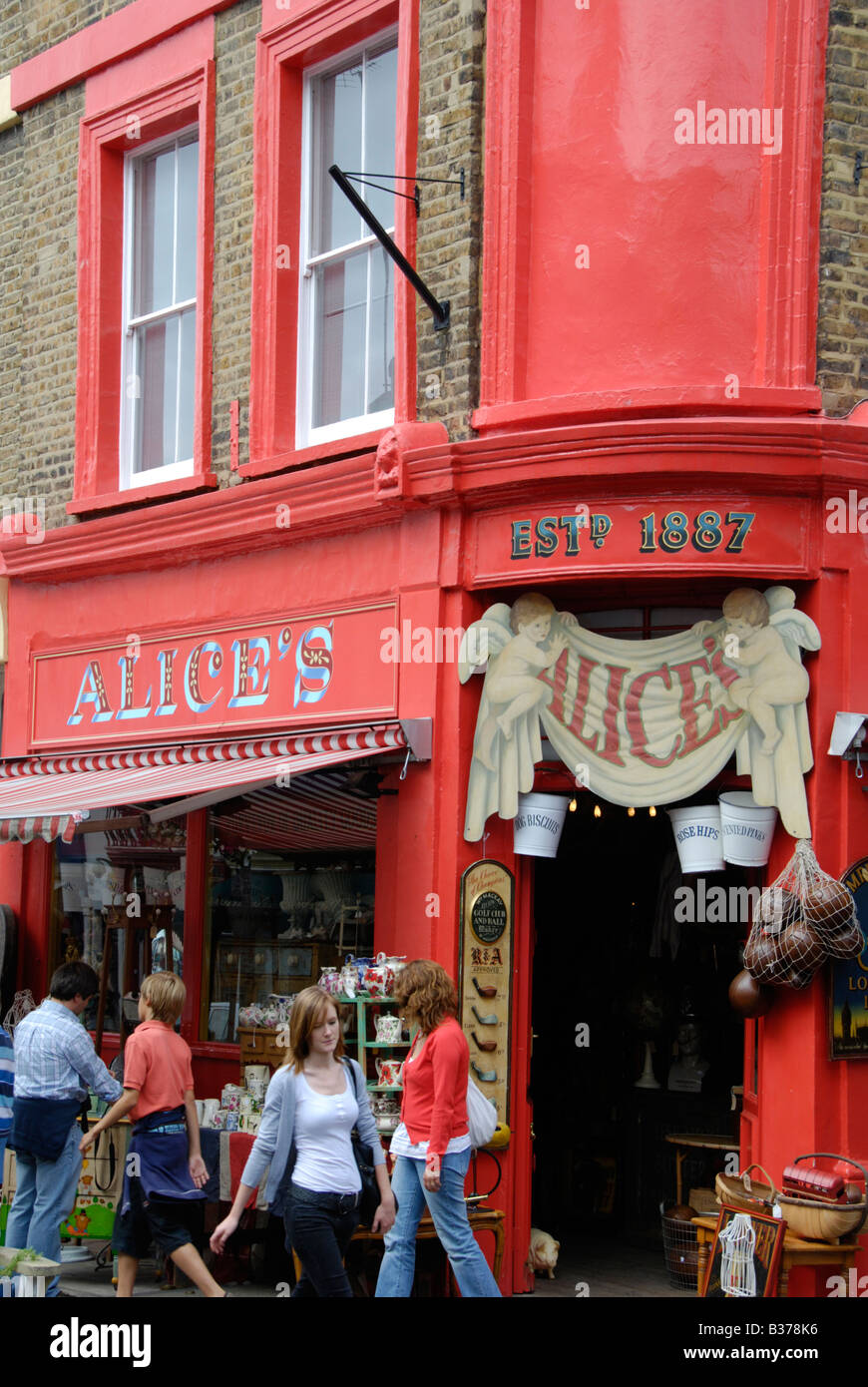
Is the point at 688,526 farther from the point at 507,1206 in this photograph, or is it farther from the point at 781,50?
the point at 507,1206

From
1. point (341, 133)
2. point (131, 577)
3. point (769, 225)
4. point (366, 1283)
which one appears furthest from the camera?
point (131, 577)

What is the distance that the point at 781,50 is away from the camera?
32.0 ft

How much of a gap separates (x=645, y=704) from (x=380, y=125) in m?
4.34

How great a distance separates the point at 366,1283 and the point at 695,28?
6938mm

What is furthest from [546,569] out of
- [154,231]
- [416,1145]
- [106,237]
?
[106,237]

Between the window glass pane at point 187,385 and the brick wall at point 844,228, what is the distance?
16.4 ft

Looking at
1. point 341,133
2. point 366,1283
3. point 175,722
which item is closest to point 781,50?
point 341,133

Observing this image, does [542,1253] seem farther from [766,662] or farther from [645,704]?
[766,662]

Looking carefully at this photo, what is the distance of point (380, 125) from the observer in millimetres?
11414

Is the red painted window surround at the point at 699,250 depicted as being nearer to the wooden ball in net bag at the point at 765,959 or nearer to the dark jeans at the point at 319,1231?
the wooden ball in net bag at the point at 765,959

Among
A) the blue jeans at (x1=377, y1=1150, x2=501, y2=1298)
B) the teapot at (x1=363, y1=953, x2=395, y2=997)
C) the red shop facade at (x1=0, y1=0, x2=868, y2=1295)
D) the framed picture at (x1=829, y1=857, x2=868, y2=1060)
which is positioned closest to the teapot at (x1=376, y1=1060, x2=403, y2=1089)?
the teapot at (x1=363, y1=953, x2=395, y2=997)

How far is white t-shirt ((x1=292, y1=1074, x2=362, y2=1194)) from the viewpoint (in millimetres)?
7359

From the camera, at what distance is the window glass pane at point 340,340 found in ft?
37.9

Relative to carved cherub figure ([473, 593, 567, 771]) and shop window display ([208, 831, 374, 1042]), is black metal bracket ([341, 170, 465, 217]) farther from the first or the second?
shop window display ([208, 831, 374, 1042])
